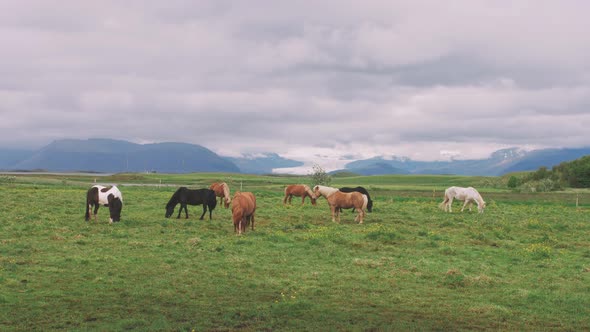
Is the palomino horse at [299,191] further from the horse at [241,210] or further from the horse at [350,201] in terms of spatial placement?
the horse at [241,210]

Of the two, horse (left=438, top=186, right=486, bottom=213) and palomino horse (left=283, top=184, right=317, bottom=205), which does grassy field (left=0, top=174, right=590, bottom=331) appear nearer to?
horse (left=438, top=186, right=486, bottom=213)

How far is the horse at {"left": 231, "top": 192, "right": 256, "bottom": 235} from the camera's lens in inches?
899

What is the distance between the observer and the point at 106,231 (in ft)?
73.9

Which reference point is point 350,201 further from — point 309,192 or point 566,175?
point 566,175

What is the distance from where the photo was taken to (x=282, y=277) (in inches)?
601

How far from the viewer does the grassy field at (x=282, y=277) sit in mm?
11141

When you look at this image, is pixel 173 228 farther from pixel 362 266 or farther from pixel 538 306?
pixel 538 306

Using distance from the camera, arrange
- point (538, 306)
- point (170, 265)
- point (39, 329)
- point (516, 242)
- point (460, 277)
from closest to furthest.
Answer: point (39, 329)
point (538, 306)
point (460, 277)
point (170, 265)
point (516, 242)

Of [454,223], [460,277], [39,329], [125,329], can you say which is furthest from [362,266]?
[454,223]

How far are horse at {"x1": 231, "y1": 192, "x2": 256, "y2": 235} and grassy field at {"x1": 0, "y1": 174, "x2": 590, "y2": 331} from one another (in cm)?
57

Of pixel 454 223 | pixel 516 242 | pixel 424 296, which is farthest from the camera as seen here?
pixel 454 223

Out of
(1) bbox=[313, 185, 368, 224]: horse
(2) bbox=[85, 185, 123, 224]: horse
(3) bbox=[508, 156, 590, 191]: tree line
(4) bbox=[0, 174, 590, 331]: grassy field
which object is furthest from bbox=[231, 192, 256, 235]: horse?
(3) bbox=[508, 156, 590, 191]: tree line

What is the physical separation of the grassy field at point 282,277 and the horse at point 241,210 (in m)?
0.57

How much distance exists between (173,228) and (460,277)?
15.0m
